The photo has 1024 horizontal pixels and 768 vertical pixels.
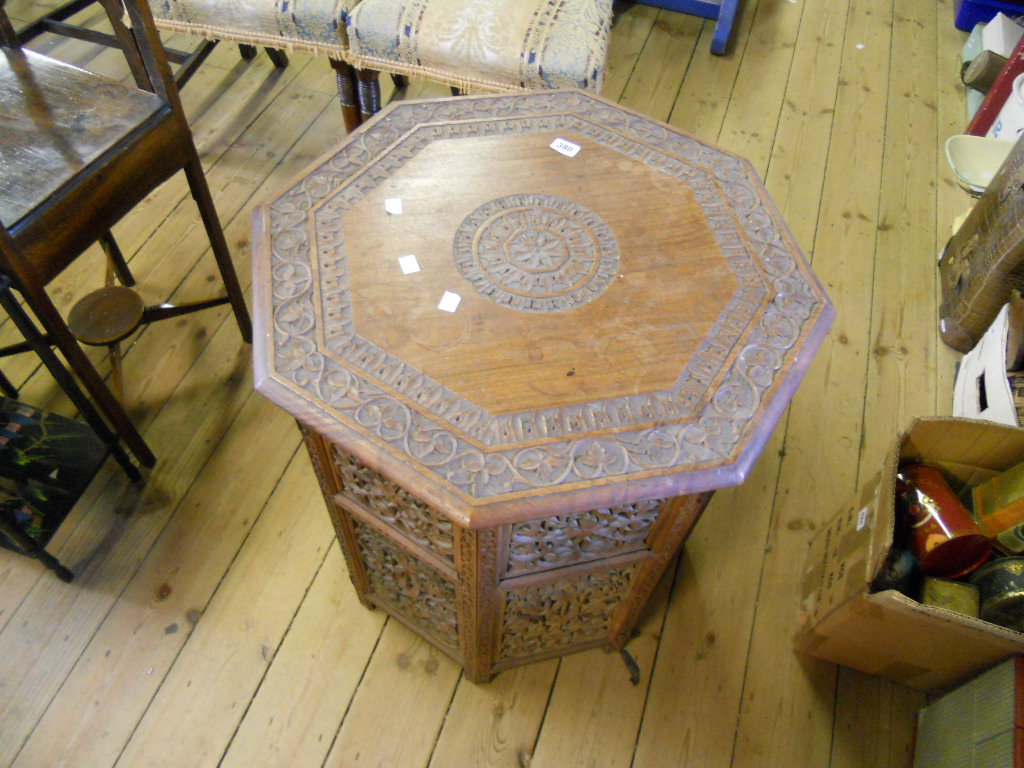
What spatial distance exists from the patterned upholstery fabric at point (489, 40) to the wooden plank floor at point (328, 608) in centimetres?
69

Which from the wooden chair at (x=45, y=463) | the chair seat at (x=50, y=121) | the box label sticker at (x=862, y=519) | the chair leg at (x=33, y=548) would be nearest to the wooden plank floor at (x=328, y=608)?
the chair leg at (x=33, y=548)

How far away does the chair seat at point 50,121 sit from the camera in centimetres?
121

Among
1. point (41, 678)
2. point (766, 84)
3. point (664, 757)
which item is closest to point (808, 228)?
point (766, 84)

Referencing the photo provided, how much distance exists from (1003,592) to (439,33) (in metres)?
1.69

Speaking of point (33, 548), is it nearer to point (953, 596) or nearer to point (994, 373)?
point (953, 596)

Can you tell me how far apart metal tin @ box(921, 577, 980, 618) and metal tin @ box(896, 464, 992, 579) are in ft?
0.12

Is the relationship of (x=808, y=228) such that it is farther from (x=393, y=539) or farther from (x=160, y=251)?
(x=160, y=251)

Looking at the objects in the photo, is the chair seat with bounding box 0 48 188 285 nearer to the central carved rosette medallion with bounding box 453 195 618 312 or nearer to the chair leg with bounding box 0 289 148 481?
the chair leg with bounding box 0 289 148 481

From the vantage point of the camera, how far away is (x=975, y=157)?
2355 mm

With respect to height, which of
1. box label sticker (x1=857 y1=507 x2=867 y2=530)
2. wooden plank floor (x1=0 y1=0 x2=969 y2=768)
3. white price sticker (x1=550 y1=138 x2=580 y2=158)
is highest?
white price sticker (x1=550 y1=138 x2=580 y2=158)

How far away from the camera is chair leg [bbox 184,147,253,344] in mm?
1495

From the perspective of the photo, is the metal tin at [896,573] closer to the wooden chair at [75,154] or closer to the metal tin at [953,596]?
the metal tin at [953,596]

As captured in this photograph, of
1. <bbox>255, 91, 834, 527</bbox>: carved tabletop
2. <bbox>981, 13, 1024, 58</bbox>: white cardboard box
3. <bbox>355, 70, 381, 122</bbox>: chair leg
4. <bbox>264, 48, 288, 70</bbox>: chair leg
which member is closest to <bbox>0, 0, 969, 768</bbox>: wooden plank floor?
<bbox>355, 70, 381, 122</bbox>: chair leg

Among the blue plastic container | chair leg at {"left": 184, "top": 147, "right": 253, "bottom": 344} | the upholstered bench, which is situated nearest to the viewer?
chair leg at {"left": 184, "top": 147, "right": 253, "bottom": 344}
